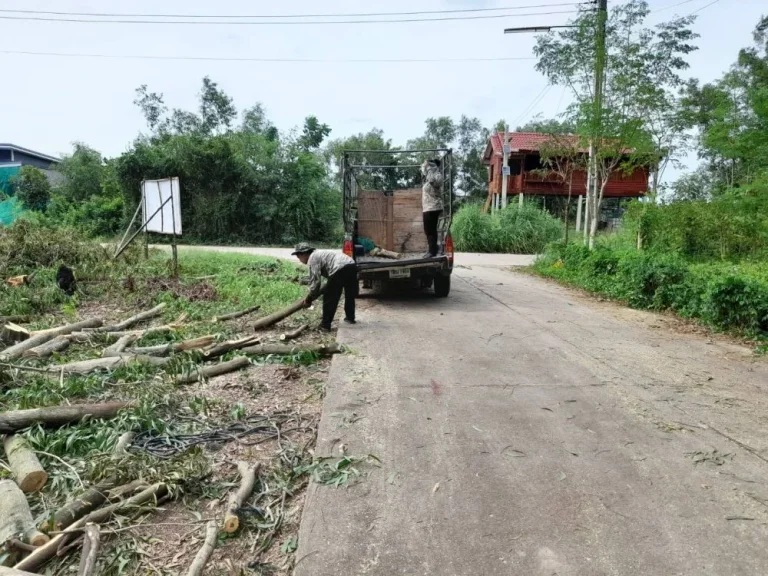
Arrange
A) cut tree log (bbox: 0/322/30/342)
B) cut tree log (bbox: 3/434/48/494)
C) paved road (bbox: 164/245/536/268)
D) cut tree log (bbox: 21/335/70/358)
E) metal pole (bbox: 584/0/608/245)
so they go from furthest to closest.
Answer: paved road (bbox: 164/245/536/268) → metal pole (bbox: 584/0/608/245) → cut tree log (bbox: 0/322/30/342) → cut tree log (bbox: 21/335/70/358) → cut tree log (bbox: 3/434/48/494)

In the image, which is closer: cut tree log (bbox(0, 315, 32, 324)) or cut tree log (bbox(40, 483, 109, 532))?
cut tree log (bbox(40, 483, 109, 532))

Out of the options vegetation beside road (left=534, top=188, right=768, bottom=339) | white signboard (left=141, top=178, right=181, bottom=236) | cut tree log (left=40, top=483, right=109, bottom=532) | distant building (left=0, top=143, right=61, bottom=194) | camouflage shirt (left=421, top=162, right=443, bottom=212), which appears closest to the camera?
cut tree log (left=40, top=483, right=109, bottom=532)

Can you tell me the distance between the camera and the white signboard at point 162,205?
1225 cm

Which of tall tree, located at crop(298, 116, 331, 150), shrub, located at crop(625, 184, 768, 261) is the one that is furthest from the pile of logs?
tall tree, located at crop(298, 116, 331, 150)

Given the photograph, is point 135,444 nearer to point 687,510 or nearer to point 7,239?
point 687,510

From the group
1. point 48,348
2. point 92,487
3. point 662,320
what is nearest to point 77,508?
point 92,487

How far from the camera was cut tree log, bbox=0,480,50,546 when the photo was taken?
2.91 meters

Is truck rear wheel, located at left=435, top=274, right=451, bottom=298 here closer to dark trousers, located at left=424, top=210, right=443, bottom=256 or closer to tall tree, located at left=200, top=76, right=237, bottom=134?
dark trousers, located at left=424, top=210, right=443, bottom=256

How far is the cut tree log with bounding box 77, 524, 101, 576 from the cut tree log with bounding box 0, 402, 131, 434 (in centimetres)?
167

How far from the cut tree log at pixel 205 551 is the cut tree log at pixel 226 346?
327 cm

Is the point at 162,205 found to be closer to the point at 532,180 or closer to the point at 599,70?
the point at 599,70

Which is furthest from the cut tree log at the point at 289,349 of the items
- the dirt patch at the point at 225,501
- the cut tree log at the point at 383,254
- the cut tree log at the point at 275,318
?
the cut tree log at the point at 383,254

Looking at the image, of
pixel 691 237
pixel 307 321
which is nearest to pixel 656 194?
pixel 691 237

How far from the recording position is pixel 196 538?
3.08 m
